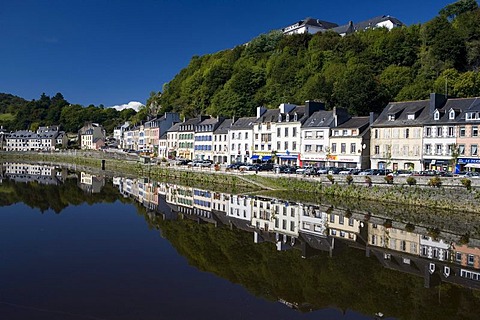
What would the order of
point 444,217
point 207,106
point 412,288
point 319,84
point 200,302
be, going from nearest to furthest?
point 200,302
point 412,288
point 444,217
point 319,84
point 207,106

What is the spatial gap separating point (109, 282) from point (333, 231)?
11.9 metres

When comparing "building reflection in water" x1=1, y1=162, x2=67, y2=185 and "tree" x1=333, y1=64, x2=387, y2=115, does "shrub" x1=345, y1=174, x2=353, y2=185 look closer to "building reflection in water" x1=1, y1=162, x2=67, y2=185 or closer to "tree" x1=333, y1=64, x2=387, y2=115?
"tree" x1=333, y1=64, x2=387, y2=115

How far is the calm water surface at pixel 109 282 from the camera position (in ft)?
36.5

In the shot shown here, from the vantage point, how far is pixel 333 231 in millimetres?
21359

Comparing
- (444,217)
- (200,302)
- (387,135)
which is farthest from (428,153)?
(200,302)

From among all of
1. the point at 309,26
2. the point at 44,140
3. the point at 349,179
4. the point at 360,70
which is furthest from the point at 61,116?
the point at 349,179

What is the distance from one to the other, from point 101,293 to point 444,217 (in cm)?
1978

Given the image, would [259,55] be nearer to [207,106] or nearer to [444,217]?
[207,106]

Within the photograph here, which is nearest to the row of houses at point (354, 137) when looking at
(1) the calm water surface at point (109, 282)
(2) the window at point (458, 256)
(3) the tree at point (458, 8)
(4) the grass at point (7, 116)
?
(2) the window at point (458, 256)

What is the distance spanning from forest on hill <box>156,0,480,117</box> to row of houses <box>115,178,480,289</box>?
23.5 metres

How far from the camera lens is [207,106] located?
7944 centimetres

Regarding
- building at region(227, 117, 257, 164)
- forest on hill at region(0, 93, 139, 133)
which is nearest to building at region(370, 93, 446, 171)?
building at region(227, 117, 257, 164)

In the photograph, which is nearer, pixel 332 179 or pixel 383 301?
pixel 383 301

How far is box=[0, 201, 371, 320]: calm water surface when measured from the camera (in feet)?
36.5
